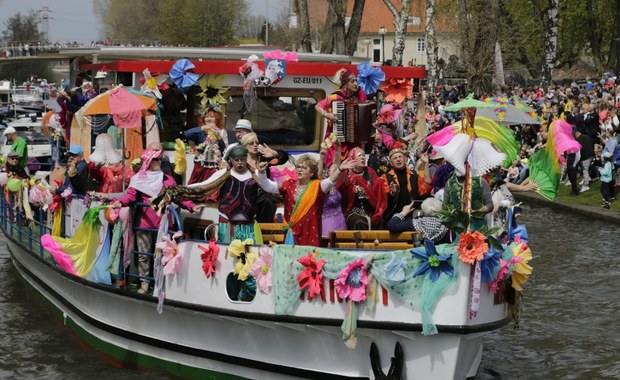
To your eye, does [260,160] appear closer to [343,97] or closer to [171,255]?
[343,97]

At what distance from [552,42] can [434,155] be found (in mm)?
34971

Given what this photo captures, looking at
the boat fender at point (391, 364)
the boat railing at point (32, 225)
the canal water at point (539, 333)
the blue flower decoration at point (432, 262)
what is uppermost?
the blue flower decoration at point (432, 262)

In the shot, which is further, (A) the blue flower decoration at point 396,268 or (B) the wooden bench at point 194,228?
(B) the wooden bench at point 194,228

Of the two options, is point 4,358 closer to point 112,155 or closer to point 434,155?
point 112,155

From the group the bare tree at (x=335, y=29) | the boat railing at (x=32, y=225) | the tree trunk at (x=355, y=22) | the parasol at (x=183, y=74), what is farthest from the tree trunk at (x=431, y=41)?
the parasol at (x=183, y=74)

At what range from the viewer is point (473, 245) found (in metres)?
9.29

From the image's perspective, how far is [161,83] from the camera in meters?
12.5

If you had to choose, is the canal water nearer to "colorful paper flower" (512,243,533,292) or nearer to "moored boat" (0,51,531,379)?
"moored boat" (0,51,531,379)

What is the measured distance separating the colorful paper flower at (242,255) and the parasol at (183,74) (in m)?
2.50

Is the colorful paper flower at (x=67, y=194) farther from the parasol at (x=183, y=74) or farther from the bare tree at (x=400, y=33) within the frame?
the bare tree at (x=400, y=33)

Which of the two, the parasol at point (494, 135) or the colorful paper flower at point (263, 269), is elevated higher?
the parasol at point (494, 135)

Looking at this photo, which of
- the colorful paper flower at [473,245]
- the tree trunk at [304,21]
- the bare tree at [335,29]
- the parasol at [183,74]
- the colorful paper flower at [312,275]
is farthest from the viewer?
the tree trunk at [304,21]

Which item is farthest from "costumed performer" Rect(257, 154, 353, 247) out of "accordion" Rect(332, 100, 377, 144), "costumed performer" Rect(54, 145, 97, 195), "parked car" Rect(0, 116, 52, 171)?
"parked car" Rect(0, 116, 52, 171)

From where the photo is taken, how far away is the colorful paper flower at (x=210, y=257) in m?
10.7
